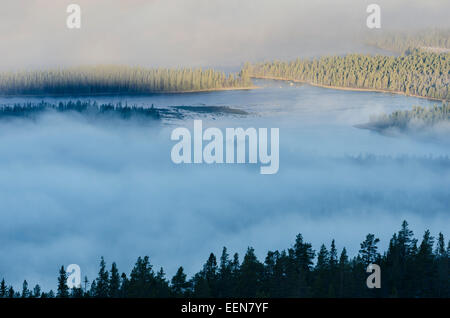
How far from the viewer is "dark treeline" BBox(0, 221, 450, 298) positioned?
4981cm

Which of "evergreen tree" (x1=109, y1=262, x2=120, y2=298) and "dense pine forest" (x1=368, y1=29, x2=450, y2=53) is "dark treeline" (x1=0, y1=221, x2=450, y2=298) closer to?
"evergreen tree" (x1=109, y1=262, x2=120, y2=298)

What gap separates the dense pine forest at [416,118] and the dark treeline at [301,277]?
63325mm

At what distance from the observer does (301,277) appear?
160 ft

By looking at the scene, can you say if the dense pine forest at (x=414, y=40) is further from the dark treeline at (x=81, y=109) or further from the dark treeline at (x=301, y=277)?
the dark treeline at (x=301, y=277)

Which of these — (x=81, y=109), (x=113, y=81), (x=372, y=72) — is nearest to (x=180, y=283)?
(x=113, y=81)

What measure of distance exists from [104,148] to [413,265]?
119558mm

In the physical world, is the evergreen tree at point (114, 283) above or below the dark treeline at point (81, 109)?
below

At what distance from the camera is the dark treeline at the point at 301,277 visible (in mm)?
49812

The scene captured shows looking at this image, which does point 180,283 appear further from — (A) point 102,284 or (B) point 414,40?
(B) point 414,40

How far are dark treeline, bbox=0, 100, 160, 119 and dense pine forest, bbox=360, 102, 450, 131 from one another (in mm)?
41486

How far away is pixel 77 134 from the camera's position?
142 meters

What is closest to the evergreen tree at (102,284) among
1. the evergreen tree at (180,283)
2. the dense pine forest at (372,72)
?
Answer: the evergreen tree at (180,283)
